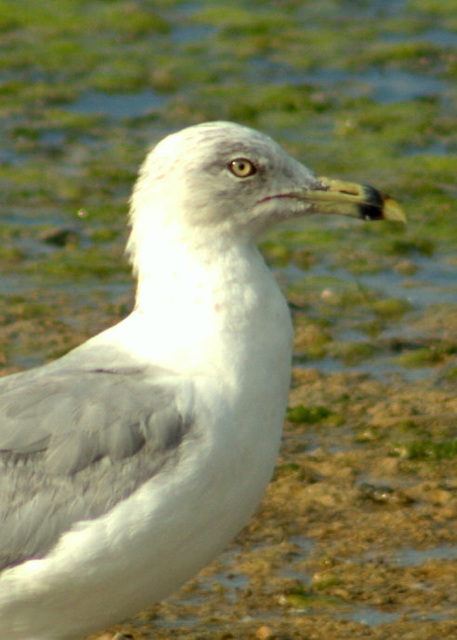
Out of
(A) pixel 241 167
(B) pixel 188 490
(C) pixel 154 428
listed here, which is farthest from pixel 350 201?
(B) pixel 188 490

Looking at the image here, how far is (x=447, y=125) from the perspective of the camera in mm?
9508

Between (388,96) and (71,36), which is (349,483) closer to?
(388,96)

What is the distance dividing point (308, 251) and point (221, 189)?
366 cm

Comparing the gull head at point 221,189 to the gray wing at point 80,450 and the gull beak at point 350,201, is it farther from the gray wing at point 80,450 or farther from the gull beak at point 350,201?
the gray wing at point 80,450

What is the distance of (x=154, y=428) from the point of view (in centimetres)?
409

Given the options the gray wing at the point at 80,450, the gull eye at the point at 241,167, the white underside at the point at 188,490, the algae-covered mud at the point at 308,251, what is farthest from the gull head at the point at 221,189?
the algae-covered mud at the point at 308,251

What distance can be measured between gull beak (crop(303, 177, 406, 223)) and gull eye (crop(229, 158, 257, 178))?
0.20m

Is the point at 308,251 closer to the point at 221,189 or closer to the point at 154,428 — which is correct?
the point at 221,189

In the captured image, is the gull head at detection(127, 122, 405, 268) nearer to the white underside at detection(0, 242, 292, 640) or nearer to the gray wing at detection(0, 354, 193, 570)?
the white underside at detection(0, 242, 292, 640)

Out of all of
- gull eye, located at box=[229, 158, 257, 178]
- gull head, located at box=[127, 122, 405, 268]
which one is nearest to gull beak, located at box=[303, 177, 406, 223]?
gull head, located at box=[127, 122, 405, 268]

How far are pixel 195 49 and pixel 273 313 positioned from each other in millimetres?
6891

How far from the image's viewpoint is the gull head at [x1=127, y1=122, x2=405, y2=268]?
4.37 meters

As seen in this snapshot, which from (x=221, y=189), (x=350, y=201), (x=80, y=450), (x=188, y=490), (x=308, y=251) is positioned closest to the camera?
(x=188, y=490)

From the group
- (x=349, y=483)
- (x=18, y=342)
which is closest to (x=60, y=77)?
(x=18, y=342)
